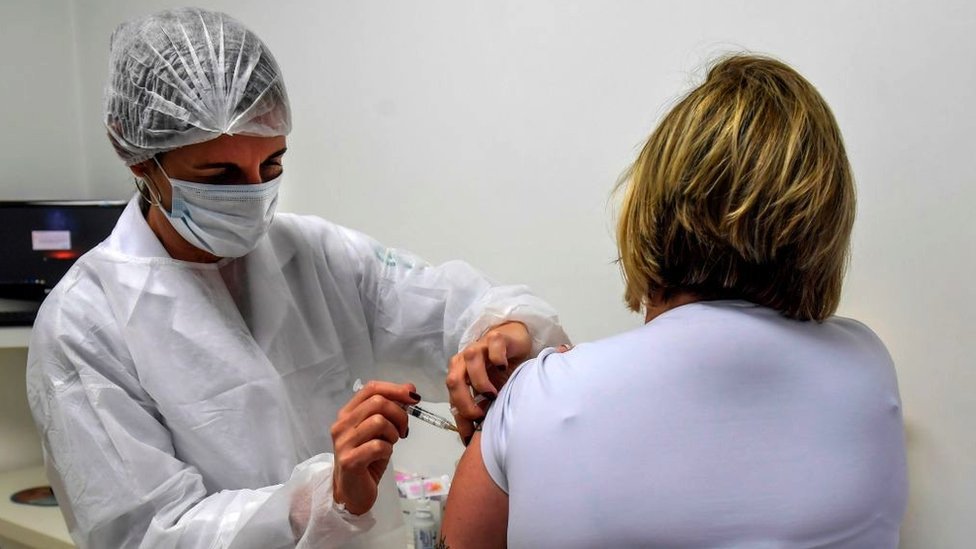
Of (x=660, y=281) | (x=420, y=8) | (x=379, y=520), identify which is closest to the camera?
(x=660, y=281)

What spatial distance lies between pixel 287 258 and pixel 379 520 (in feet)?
1.55

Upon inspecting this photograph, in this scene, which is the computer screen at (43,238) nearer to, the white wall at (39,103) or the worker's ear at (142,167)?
the white wall at (39,103)

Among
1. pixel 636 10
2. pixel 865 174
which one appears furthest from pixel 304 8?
pixel 865 174

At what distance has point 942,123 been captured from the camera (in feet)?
4.12

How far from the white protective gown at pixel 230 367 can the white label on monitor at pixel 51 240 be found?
1318 mm

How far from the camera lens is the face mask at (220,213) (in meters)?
1.18

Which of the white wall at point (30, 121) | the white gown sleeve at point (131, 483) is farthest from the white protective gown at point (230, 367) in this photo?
the white wall at point (30, 121)

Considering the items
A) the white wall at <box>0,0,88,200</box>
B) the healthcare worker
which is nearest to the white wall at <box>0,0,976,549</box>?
the white wall at <box>0,0,88,200</box>

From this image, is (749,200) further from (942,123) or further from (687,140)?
(942,123)

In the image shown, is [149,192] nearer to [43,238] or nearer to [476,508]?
[476,508]

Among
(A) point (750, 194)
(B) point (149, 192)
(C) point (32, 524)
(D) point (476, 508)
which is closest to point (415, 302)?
(B) point (149, 192)

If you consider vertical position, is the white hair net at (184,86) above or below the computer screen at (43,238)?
above

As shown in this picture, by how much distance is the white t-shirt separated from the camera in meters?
0.79

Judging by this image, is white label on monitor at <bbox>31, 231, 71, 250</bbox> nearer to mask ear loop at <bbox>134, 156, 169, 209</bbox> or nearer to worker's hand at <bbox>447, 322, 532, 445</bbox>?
mask ear loop at <bbox>134, 156, 169, 209</bbox>
